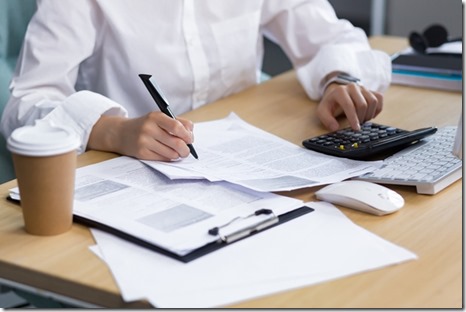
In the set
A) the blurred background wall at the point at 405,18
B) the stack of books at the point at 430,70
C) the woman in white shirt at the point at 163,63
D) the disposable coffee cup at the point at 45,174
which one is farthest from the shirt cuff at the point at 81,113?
the blurred background wall at the point at 405,18

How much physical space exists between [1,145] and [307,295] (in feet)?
2.83

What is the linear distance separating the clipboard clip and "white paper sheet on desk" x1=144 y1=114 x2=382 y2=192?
0.07m

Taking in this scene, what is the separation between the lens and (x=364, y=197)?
1.04 metres

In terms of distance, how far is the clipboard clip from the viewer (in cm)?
94

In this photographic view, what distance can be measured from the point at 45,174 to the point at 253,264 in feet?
0.87

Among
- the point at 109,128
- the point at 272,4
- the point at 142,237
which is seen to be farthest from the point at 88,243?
the point at 272,4

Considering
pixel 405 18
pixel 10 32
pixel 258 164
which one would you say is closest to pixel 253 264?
pixel 258 164

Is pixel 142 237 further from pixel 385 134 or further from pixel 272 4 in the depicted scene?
pixel 272 4

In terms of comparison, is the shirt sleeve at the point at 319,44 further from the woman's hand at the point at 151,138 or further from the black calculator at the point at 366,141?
the woman's hand at the point at 151,138

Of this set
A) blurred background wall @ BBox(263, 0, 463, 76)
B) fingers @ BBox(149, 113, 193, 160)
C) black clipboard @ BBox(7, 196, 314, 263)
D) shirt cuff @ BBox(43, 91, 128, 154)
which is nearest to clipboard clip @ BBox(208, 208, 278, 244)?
black clipboard @ BBox(7, 196, 314, 263)

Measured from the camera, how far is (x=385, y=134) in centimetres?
128

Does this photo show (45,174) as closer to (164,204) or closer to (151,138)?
(164,204)

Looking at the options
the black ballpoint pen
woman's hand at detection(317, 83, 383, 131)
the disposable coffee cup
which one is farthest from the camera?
woman's hand at detection(317, 83, 383, 131)

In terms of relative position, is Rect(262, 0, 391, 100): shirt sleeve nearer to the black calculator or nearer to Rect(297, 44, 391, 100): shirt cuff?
Rect(297, 44, 391, 100): shirt cuff
